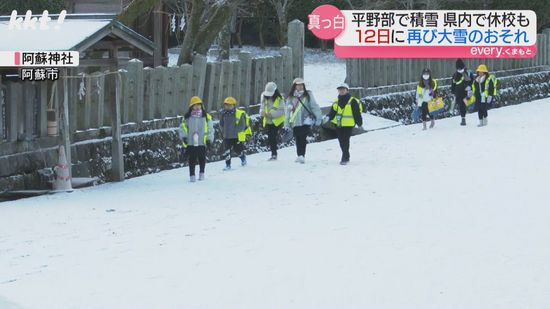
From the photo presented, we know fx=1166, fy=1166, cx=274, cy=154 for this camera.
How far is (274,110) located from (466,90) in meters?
8.96

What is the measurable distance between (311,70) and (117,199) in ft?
79.4

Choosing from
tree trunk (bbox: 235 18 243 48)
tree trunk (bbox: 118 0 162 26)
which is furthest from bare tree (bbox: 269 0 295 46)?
tree trunk (bbox: 118 0 162 26)

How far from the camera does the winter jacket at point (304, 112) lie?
22.7 metres

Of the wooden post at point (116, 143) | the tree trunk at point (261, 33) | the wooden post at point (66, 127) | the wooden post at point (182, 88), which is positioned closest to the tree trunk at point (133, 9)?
the wooden post at point (182, 88)

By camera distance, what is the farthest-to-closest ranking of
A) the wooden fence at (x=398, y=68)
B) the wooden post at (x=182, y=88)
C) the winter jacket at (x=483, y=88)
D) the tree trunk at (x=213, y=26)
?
the wooden fence at (x=398, y=68)
the winter jacket at (x=483, y=88)
the tree trunk at (x=213, y=26)
the wooden post at (x=182, y=88)

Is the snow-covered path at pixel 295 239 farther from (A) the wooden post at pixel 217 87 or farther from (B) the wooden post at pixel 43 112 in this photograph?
(A) the wooden post at pixel 217 87

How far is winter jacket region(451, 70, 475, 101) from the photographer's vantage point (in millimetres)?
30312

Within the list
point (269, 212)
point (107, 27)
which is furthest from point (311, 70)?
point (269, 212)

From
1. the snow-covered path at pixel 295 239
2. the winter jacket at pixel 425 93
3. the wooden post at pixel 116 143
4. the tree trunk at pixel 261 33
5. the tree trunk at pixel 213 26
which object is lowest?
the snow-covered path at pixel 295 239

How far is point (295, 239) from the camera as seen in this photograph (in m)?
13.5

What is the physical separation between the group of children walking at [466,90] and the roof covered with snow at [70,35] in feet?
36.5

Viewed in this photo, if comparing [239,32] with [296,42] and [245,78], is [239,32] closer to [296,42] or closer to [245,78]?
[296,42]

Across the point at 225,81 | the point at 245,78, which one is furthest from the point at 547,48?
the point at 225,81

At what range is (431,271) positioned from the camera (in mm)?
11273
